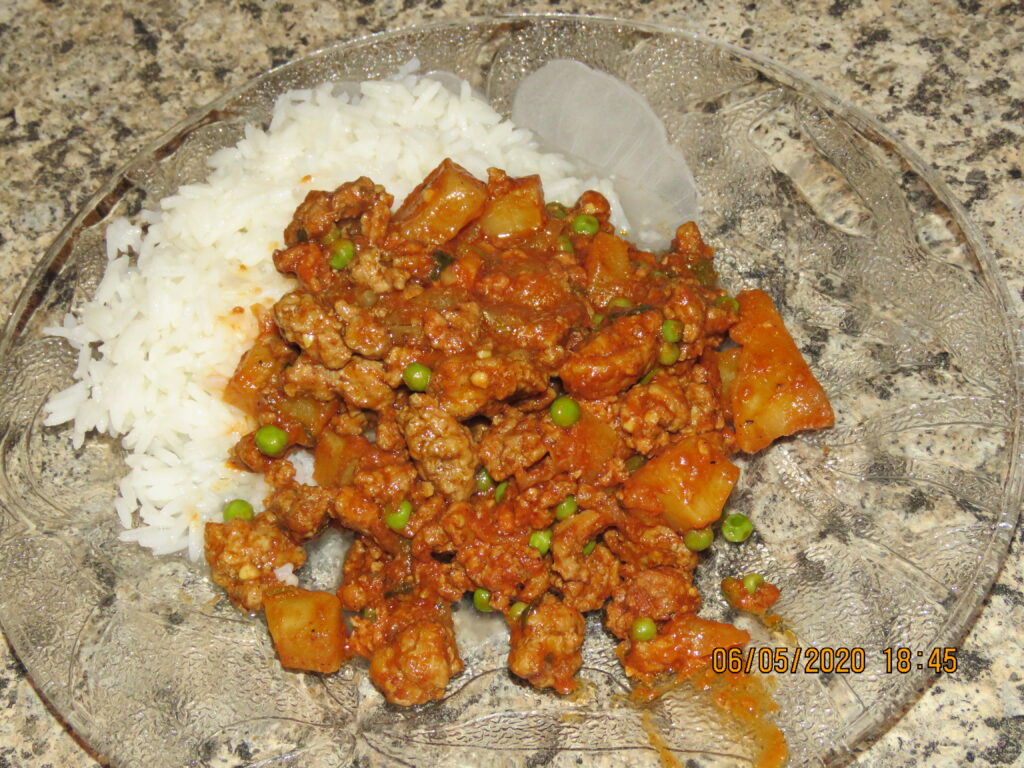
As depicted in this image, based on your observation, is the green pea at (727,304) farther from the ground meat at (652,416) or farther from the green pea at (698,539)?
the green pea at (698,539)

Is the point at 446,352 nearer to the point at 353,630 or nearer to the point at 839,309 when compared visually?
the point at 353,630

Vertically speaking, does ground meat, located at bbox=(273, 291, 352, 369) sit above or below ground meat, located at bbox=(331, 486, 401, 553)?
above

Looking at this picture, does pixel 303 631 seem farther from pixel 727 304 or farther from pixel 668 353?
pixel 727 304

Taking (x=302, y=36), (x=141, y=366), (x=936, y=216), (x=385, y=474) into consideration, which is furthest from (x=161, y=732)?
(x=302, y=36)

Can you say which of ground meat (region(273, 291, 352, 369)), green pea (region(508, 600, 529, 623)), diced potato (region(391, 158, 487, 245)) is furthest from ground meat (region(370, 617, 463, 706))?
diced potato (region(391, 158, 487, 245))

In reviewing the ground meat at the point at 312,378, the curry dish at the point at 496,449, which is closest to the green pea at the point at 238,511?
the curry dish at the point at 496,449

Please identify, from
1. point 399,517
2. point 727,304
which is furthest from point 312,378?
point 727,304
